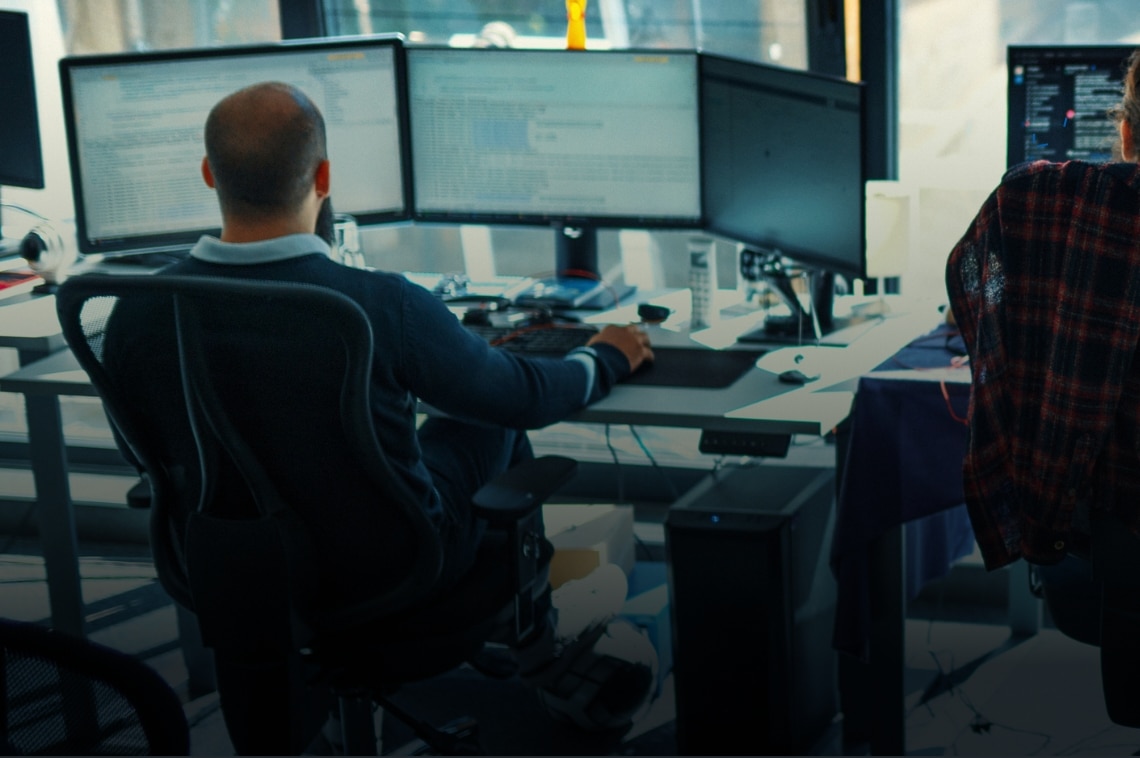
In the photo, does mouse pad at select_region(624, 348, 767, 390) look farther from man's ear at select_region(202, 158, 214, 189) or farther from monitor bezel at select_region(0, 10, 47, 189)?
monitor bezel at select_region(0, 10, 47, 189)

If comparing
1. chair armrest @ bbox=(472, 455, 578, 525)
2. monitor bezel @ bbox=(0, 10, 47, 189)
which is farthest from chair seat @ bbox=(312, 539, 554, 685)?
monitor bezel @ bbox=(0, 10, 47, 189)

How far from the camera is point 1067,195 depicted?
5.18 ft

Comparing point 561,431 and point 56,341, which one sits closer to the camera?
point 56,341

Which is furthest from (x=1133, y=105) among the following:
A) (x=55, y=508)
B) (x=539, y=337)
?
(x=55, y=508)

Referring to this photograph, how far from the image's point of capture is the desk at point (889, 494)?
204cm

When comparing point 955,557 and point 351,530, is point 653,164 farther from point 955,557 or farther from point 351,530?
point 351,530

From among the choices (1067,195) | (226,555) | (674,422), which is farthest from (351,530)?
(1067,195)

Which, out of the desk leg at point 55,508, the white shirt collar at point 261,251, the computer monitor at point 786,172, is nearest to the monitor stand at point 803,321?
the computer monitor at point 786,172

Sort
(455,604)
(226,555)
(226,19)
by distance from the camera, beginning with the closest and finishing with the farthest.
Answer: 1. (226,555)
2. (455,604)
3. (226,19)

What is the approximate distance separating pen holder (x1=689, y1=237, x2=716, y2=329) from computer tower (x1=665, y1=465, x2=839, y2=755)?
362mm

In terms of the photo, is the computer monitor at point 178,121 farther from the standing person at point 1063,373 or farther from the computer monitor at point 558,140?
the standing person at point 1063,373

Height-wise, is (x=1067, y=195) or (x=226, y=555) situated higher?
(x=1067, y=195)

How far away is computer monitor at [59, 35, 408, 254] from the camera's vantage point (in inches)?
105

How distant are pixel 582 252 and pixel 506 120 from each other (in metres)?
0.36
